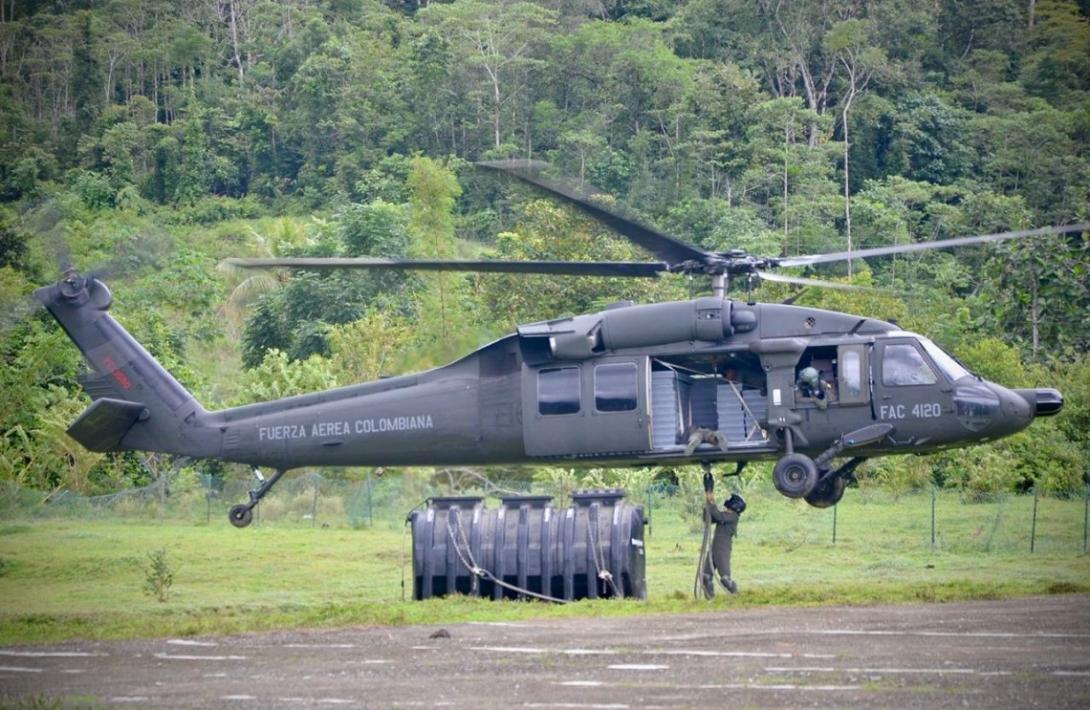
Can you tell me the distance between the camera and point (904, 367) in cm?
1722

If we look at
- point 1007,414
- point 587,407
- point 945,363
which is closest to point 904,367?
point 945,363

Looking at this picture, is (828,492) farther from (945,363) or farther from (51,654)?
(51,654)

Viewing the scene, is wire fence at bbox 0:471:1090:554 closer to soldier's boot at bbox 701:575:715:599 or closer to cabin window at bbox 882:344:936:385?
soldier's boot at bbox 701:575:715:599

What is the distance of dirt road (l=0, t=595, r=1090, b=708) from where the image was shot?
1173cm

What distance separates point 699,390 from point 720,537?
1.52 meters

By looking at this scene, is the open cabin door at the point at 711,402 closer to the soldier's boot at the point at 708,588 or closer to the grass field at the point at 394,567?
the soldier's boot at the point at 708,588

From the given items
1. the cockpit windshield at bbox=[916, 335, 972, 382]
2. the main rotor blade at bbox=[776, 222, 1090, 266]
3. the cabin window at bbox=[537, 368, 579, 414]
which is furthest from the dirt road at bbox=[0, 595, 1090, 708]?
the main rotor blade at bbox=[776, 222, 1090, 266]

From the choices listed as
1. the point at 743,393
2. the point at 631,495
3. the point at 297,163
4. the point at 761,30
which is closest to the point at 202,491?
the point at 631,495

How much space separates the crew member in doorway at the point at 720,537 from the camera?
57.0 ft

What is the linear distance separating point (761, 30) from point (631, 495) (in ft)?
133

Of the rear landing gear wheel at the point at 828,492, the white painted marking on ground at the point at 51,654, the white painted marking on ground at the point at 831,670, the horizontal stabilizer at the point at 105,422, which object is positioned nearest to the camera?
the white painted marking on ground at the point at 831,670

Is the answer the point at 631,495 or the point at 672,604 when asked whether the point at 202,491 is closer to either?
the point at 631,495

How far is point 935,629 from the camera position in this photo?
14453 mm

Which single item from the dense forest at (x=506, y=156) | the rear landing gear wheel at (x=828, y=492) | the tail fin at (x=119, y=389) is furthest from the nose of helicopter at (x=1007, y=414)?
the dense forest at (x=506, y=156)
